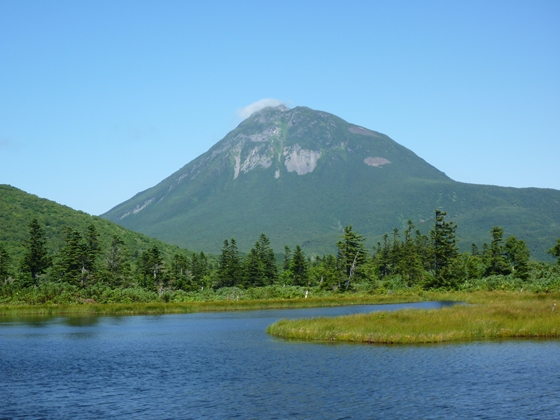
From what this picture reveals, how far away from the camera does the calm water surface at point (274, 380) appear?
27672 mm

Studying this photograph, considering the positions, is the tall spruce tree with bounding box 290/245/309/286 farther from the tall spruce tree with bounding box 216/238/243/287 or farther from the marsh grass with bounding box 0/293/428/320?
the marsh grass with bounding box 0/293/428/320

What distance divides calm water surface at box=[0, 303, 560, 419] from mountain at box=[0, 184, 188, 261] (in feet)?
334

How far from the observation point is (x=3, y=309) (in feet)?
286

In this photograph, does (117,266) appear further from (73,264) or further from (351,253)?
(351,253)

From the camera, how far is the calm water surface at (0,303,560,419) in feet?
90.8

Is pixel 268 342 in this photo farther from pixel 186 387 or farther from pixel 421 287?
pixel 421 287

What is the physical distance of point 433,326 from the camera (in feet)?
153

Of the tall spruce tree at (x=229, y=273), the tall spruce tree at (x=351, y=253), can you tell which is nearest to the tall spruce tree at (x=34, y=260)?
the tall spruce tree at (x=229, y=273)

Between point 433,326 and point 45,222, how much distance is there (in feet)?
471

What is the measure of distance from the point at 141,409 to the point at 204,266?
109 m

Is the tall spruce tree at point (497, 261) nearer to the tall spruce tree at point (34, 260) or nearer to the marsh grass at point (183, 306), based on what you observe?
the marsh grass at point (183, 306)

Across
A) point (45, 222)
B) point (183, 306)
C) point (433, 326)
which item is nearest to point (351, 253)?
point (183, 306)

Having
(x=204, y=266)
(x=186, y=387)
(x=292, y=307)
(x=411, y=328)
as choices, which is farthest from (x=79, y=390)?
(x=204, y=266)

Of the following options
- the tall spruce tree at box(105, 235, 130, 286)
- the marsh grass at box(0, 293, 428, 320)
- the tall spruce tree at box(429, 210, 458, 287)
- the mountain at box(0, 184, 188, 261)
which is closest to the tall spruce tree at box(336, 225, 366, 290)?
the tall spruce tree at box(429, 210, 458, 287)
